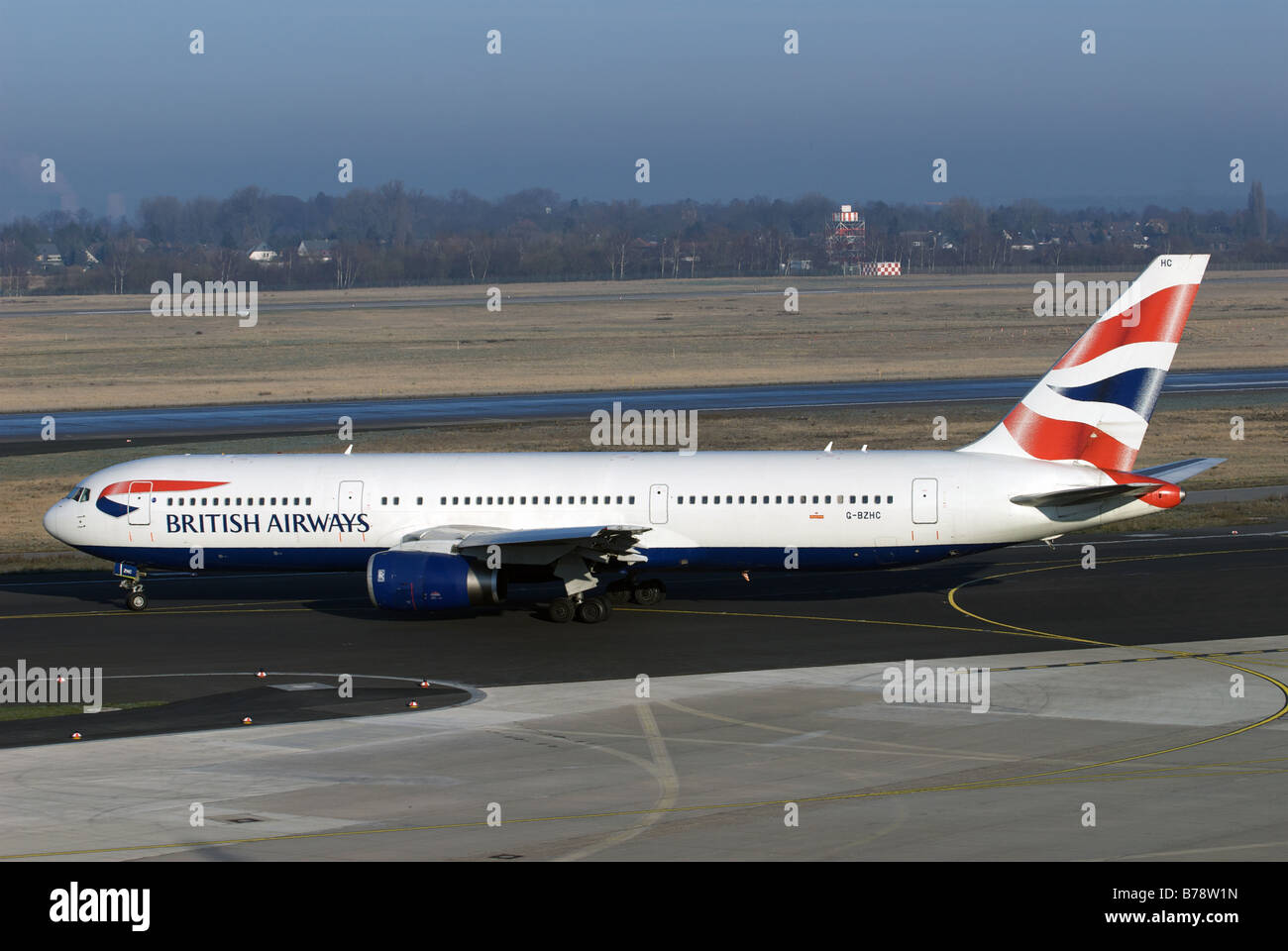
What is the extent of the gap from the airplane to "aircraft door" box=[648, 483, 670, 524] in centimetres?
5

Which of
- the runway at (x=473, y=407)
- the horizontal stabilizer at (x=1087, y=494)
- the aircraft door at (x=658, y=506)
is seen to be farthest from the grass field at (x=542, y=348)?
the horizontal stabilizer at (x=1087, y=494)

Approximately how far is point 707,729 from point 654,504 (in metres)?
12.8

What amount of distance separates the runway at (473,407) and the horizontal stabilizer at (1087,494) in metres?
46.8

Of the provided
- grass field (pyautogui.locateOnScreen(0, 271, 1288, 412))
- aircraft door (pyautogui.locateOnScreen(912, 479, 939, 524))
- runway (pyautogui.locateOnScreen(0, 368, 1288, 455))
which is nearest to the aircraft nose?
aircraft door (pyautogui.locateOnScreen(912, 479, 939, 524))

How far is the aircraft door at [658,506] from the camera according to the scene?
43031mm

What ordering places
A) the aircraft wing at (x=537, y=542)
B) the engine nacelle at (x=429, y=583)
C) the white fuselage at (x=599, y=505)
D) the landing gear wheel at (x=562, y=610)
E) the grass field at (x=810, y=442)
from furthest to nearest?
the grass field at (x=810, y=442)
the landing gear wheel at (x=562, y=610)
the white fuselage at (x=599, y=505)
the aircraft wing at (x=537, y=542)
the engine nacelle at (x=429, y=583)

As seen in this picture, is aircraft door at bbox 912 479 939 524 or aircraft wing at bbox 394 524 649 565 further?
aircraft door at bbox 912 479 939 524

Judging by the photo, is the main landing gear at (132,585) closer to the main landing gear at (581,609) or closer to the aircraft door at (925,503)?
the main landing gear at (581,609)

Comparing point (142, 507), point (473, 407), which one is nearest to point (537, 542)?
point (142, 507)

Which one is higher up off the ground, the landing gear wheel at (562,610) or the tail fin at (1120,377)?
the tail fin at (1120,377)

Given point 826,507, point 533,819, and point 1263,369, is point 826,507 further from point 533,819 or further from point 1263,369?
point 1263,369

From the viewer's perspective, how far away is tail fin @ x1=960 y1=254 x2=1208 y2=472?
138ft

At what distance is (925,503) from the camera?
41469 mm

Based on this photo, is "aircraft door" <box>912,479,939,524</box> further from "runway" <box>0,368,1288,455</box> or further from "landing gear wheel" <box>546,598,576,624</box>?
"runway" <box>0,368,1288,455</box>
